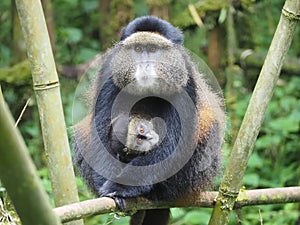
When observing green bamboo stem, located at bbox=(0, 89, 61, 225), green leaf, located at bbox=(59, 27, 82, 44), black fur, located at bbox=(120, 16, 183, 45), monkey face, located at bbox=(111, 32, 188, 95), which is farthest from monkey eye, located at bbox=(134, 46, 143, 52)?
green leaf, located at bbox=(59, 27, 82, 44)

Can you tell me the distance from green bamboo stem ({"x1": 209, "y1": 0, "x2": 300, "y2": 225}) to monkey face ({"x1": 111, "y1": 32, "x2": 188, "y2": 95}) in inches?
27.8

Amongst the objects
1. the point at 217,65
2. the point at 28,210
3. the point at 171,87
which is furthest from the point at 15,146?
the point at 217,65

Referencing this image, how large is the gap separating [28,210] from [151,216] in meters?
2.49

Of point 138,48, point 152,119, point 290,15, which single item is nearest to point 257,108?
point 290,15

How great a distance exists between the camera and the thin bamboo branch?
233 cm

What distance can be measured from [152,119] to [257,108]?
0.83 m

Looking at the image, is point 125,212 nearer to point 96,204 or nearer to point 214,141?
point 96,204

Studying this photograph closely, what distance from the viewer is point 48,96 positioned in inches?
108

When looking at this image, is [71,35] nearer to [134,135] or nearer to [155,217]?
[155,217]

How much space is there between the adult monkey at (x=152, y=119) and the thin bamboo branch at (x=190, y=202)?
0.24ft

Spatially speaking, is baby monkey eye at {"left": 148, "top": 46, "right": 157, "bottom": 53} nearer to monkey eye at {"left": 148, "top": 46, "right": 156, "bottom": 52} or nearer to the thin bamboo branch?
monkey eye at {"left": 148, "top": 46, "right": 156, "bottom": 52}

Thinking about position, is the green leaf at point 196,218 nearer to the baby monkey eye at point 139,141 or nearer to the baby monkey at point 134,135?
the baby monkey at point 134,135

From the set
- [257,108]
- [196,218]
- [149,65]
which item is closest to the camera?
[257,108]

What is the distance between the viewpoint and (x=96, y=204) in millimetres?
2539
